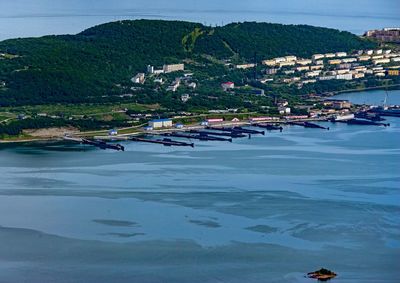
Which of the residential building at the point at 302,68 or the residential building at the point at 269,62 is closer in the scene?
the residential building at the point at 302,68

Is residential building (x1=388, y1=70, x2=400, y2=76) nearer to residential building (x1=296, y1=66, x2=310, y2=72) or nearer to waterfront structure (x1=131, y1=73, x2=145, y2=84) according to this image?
residential building (x1=296, y1=66, x2=310, y2=72)

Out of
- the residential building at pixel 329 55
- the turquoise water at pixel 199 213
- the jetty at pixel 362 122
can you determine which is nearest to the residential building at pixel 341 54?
the residential building at pixel 329 55

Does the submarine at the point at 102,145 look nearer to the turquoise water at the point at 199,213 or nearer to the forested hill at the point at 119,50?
the turquoise water at the point at 199,213

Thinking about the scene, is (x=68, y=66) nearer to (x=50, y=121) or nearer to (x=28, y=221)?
(x=50, y=121)

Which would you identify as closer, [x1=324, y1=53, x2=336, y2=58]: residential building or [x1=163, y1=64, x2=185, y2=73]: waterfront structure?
[x1=163, y1=64, x2=185, y2=73]: waterfront structure

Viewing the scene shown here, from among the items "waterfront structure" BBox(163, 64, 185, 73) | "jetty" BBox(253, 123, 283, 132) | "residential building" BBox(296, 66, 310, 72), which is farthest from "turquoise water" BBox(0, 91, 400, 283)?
"residential building" BBox(296, 66, 310, 72)

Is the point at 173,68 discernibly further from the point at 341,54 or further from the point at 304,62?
the point at 341,54
